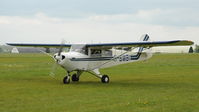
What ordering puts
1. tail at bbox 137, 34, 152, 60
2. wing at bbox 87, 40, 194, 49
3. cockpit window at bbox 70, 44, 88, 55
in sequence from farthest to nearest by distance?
1. tail at bbox 137, 34, 152, 60
2. cockpit window at bbox 70, 44, 88, 55
3. wing at bbox 87, 40, 194, 49

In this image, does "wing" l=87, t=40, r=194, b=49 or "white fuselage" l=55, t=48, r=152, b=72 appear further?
"white fuselage" l=55, t=48, r=152, b=72

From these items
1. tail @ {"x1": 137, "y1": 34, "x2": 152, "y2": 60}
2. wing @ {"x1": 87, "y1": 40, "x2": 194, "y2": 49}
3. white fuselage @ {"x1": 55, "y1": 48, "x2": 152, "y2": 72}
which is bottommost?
white fuselage @ {"x1": 55, "y1": 48, "x2": 152, "y2": 72}

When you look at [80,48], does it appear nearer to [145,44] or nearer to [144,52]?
[145,44]

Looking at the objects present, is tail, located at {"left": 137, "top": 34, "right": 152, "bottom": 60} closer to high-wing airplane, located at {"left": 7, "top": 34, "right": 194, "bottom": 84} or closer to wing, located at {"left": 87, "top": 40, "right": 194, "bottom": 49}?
high-wing airplane, located at {"left": 7, "top": 34, "right": 194, "bottom": 84}

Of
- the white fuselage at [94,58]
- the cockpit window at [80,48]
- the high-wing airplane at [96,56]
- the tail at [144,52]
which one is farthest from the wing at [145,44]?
the tail at [144,52]

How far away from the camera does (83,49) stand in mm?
20078

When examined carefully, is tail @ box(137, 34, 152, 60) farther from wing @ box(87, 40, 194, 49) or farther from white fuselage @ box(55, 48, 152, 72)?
wing @ box(87, 40, 194, 49)

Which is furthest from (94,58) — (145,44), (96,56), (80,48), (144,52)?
(144,52)

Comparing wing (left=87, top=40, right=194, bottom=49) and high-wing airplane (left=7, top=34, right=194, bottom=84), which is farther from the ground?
wing (left=87, top=40, right=194, bottom=49)

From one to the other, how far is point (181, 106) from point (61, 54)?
8.83m

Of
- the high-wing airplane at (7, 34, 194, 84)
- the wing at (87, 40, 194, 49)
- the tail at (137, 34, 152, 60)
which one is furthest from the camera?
the tail at (137, 34, 152, 60)

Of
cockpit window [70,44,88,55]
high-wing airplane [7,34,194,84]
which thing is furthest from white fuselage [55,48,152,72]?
cockpit window [70,44,88,55]

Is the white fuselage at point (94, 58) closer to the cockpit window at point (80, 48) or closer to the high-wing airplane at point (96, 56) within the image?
the high-wing airplane at point (96, 56)

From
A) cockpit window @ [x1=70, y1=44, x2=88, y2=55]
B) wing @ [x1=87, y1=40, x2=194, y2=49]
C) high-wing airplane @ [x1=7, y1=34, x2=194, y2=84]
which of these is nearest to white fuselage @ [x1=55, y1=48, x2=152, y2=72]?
high-wing airplane @ [x1=7, y1=34, x2=194, y2=84]
